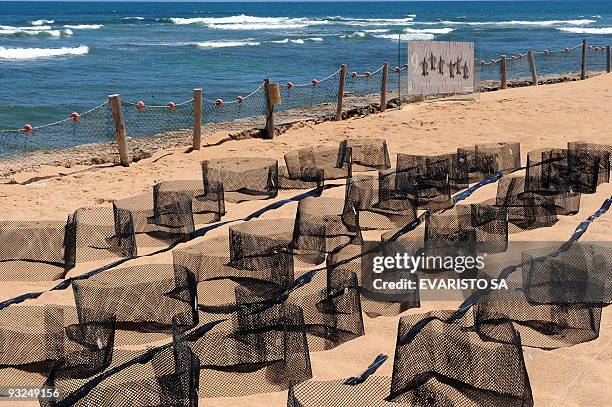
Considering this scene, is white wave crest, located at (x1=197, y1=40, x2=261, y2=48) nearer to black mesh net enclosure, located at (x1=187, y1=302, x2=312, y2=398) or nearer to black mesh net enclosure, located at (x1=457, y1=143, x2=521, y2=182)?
black mesh net enclosure, located at (x1=457, y1=143, x2=521, y2=182)

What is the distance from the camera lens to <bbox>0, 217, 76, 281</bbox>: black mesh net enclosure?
24.3 ft

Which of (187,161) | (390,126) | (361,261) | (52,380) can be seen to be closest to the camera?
(52,380)

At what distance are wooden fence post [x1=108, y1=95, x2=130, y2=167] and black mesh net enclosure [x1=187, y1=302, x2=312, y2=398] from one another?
6752mm

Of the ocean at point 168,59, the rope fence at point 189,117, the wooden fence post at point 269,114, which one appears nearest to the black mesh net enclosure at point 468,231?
the rope fence at point 189,117

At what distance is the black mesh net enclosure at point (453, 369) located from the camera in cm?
494

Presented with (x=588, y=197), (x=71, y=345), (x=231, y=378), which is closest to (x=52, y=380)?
(x=71, y=345)

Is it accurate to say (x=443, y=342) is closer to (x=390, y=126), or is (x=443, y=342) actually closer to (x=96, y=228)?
(x=96, y=228)

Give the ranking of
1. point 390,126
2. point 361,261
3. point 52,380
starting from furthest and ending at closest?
1. point 390,126
2. point 361,261
3. point 52,380

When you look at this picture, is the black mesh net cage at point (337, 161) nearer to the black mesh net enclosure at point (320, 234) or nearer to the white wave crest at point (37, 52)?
the black mesh net enclosure at point (320, 234)

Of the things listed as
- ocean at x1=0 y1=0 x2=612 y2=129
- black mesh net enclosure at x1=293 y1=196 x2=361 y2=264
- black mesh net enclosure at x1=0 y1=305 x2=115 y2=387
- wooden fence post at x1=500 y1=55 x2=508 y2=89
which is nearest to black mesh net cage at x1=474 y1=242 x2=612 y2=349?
black mesh net enclosure at x1=293 y1=196 x2=361 y2=264

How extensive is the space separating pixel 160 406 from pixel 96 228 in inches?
159

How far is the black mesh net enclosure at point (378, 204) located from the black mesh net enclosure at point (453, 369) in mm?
2944

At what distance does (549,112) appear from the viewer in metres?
14.9

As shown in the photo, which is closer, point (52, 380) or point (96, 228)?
point (52, 380)
